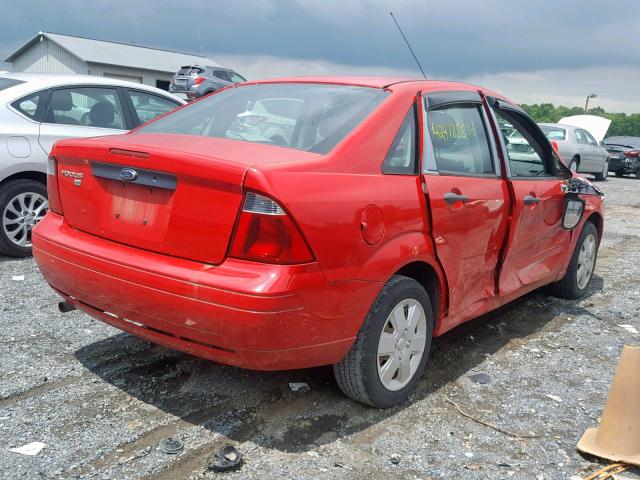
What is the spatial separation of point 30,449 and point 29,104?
4.17 meters

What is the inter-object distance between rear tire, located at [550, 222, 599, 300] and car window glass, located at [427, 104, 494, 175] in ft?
6.03

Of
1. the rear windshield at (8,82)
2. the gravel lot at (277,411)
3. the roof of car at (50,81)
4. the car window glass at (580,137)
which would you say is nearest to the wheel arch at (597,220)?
the gravel lot at (277,411)

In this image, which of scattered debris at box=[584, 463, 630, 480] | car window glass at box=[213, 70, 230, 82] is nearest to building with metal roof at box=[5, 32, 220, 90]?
car window glass at box=[213, 70, 230, 82]

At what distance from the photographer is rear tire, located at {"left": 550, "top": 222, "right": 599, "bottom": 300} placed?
5426 millimetres

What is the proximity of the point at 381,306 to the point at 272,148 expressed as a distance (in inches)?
35.8

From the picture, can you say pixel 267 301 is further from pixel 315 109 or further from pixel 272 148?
pixel 315 109

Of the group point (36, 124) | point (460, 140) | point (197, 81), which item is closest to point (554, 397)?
point (460, 140)

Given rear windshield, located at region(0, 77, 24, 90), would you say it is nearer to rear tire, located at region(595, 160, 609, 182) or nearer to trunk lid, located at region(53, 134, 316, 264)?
trunk lid, located at region(53, 134, 316, 264)

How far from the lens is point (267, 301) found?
2617 mm

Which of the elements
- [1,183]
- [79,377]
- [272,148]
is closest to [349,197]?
[272,148]

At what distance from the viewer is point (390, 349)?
326 centimetres

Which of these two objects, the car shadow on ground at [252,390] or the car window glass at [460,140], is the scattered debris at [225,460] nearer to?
the car shadow on ground at [252,390]

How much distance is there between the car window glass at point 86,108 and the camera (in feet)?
20.6

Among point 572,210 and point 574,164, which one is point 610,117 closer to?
point 574,164
